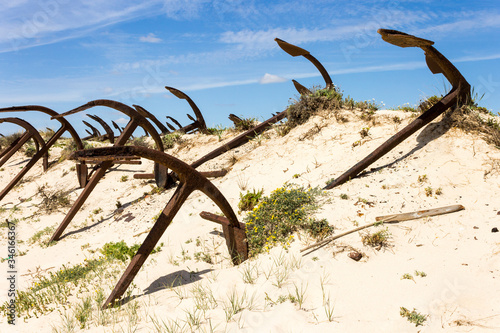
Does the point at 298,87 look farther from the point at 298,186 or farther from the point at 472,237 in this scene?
the point at 472,237

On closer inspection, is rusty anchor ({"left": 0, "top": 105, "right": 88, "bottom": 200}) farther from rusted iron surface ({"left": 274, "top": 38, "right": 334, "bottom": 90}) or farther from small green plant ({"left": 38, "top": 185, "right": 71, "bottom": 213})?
rusted iron surface ({"left": 274, "top": 38, "right": 334, "bottom": 90})

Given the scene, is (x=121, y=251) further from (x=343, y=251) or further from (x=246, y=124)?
(x=246, y=124)

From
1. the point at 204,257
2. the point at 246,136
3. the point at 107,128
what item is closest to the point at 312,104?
the point at 246,136

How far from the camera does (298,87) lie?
29.1 feet

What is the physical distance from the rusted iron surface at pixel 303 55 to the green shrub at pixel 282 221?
3948mm

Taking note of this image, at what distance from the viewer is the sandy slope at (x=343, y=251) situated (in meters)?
2.97

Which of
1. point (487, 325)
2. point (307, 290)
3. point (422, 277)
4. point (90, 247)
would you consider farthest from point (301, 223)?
point (90, 247)

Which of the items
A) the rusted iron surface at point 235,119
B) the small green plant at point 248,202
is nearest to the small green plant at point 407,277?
the small green plant at point 248,202

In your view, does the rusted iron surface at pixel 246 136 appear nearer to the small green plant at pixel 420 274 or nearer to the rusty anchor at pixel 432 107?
the rusty anchor at pixel 432 107

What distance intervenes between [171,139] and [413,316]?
873 cm

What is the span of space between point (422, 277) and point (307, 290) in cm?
105

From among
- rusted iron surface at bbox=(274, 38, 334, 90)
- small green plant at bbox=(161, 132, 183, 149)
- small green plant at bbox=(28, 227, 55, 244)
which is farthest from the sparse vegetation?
small green plant at bbox=(161, 132, 183, 149)

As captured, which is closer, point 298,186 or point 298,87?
point 298,186

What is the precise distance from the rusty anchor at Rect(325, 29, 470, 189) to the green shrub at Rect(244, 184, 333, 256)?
2.09 feet
